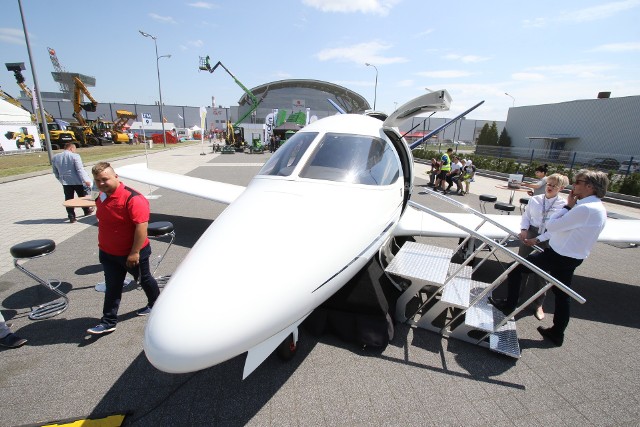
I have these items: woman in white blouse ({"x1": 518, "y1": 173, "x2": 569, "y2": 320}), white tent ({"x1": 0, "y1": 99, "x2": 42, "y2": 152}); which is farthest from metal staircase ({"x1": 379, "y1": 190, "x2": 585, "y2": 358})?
white tent ({"x1": 0, "y1": 99, "x2": 42, "y2": 152})

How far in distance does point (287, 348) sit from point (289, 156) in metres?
2.11

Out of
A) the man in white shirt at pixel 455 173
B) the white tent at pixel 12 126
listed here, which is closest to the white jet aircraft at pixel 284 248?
the man in white shirt at pixel 455 173

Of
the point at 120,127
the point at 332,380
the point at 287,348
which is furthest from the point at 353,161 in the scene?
the point at 120,127

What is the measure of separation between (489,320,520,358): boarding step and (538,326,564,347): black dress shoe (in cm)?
48

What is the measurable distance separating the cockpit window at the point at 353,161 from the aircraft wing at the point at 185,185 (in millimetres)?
3493

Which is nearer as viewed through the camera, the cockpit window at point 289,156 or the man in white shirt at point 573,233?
the man in white shirt at point 573,233

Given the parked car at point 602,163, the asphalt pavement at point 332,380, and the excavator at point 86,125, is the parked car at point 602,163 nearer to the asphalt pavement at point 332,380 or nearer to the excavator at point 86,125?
the asphalt pavement at point 332,380

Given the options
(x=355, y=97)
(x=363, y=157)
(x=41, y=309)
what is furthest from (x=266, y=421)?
(x=355, y=97)

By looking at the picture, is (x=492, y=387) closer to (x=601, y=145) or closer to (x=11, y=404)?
(x=11, y=404)

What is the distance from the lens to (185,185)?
714 cm

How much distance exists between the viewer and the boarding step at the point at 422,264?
3.36 metres

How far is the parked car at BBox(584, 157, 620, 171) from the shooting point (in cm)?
2127

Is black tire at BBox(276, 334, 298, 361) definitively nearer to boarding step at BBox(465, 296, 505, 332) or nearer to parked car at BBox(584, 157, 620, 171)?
boarding step at BBox(465, 296, 505, 332)

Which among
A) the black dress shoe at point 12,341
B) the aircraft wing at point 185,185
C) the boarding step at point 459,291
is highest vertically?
the aircraft wing at point 185,185
